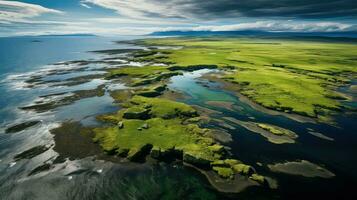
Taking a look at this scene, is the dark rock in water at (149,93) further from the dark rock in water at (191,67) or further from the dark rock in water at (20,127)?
the dark rock in water at (191,67)

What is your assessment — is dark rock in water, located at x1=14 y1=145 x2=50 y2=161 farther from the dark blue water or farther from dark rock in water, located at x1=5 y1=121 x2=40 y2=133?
the dark blue water

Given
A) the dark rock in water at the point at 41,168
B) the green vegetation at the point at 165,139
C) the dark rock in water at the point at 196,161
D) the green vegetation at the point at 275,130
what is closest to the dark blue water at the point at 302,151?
the green vegetation at the point at 275,130

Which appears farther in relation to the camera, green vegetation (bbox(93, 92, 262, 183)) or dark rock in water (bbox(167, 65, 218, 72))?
dark rock in water (bbox(167, 65, 218, 72))

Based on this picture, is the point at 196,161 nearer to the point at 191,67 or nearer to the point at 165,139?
the point at 165,139

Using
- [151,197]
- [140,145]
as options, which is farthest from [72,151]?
[151,197]

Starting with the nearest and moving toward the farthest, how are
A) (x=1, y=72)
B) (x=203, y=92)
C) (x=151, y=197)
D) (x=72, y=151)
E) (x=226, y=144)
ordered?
(x=151, y=197)
(x=72, y=151)
(x=226, y=144)
(x=203, y=92)
(x=1, y=72)

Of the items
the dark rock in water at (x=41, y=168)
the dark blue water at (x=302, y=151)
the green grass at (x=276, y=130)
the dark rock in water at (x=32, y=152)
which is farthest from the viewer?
the green grass at (x=276, y=130)

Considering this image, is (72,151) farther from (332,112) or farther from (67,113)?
(332,112)

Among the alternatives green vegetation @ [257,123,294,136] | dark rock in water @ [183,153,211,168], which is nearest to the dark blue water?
green vegetation @ [257,123,294,136]

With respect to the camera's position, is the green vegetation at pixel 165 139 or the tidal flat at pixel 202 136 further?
the green vegetation at pixel 165 139
